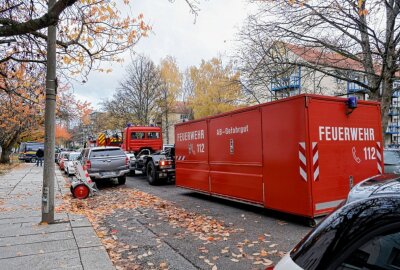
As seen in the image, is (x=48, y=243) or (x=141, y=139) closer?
(x=48, y=243)

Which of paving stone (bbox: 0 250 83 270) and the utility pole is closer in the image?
paving stone (bbox: 0 250 83 270)

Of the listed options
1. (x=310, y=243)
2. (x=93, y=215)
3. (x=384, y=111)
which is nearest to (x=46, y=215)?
(x=93, y=215)

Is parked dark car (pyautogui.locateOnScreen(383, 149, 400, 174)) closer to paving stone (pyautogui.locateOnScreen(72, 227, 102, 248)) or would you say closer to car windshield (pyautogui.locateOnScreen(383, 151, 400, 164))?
car windshield (pyautogui.locateOnScreen(383, 151, 400, 164))

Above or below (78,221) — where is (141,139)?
above

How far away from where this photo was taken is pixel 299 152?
7363 millimetres

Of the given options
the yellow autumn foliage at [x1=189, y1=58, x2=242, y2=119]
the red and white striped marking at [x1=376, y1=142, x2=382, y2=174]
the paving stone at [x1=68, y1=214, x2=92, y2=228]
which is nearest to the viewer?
the paving stone at [x1=68, y1=214, x2=92, y2=228]

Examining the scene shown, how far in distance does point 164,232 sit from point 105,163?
347 inches

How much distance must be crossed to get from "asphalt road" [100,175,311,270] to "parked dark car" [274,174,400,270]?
352 centimetres

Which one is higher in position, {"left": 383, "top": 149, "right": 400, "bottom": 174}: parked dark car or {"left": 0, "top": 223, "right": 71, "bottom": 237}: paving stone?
{"left": 383, "top": 149, "right": 400, "bottom": 174}: parked dark car

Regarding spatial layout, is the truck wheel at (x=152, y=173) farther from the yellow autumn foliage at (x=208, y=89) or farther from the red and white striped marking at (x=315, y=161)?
the yellow autumn foliage at (x=208, y=89)

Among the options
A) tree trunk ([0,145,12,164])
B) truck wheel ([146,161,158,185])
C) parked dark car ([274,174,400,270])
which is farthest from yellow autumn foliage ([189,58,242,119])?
parked dark car ([274,174,400,270])

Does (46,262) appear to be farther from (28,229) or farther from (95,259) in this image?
(28,229)

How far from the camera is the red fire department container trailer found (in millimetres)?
7293

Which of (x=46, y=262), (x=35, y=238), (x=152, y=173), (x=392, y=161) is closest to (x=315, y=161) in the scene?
(x=392, y=161)
